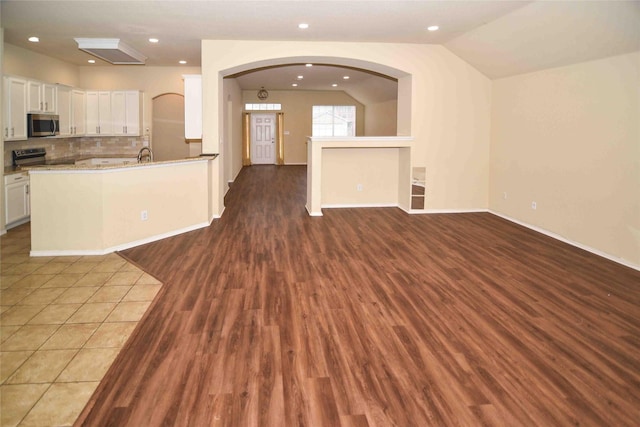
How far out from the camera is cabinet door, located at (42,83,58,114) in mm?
7492

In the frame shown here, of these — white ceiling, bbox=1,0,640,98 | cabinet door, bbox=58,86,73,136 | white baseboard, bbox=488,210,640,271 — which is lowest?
white baseboard, bbox=488,210,640,271

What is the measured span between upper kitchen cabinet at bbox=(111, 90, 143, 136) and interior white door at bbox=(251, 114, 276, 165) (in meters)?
7.23

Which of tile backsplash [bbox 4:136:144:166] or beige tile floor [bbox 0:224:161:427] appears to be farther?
tile backsplash [bbox 4:136:144:166]

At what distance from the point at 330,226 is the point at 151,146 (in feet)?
16.4

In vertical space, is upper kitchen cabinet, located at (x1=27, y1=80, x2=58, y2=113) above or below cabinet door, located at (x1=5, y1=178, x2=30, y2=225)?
above

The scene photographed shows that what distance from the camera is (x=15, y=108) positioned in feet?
21.8

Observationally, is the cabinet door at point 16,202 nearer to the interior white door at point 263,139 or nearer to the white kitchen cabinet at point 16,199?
the white kitchen cabinet at point 16,199

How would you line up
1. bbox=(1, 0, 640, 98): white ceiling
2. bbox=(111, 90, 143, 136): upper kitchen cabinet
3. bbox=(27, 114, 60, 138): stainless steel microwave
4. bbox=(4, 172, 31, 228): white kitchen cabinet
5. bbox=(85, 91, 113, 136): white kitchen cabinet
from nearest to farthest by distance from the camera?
bbox=(1, 0, 640, 98): white ceiling, bbox=(4, 172, 31, 228): white kitchen cabinet, bbox=(27, 114, 60, 138): stainless steel microwave, bbox=(85, 91, 113, 136): white kitchen cabinet, bbox=(111, 90, 143, 136): upper kitchen cabinet

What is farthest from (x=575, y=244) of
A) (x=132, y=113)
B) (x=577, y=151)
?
(x=132, y=113)

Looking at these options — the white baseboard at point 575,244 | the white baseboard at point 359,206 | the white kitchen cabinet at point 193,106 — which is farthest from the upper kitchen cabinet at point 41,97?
the white baseboard at point 575,244

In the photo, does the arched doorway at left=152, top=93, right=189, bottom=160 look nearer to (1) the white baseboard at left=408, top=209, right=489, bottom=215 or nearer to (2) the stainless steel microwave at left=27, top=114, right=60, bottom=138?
(2) the stainless steel microwave at left=27, top=114, right=60, bottom=138

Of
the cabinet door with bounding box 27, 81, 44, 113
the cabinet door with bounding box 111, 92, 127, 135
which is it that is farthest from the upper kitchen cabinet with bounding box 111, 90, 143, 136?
the cabinet door with bounding box 27, 81, 44, 113

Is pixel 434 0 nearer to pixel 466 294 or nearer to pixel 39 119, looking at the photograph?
pixel 466 294

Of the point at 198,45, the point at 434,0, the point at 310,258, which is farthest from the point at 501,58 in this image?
the point at 198,45
